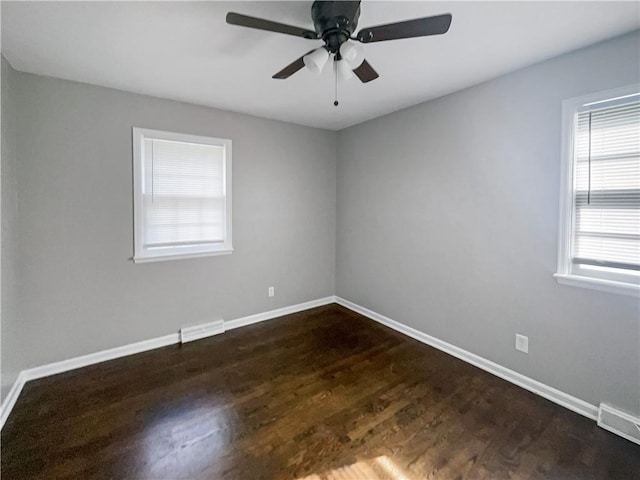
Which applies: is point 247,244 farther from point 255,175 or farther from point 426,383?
point 426,383

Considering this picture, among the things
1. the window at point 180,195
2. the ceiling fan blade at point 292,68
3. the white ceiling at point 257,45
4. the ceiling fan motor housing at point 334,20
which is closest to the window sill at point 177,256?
the window at point 180,195

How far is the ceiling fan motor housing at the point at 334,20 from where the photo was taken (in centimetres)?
141

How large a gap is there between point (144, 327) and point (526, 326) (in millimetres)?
3442

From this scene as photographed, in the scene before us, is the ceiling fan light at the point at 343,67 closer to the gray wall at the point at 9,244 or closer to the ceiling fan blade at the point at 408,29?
the ceiling fan blade at the point at 408,29

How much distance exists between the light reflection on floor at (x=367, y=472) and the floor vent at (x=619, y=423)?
1.40 metres

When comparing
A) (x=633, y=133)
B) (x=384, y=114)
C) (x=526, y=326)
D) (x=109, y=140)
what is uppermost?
(x=384, y=114)

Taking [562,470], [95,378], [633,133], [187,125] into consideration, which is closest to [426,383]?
[562,470]

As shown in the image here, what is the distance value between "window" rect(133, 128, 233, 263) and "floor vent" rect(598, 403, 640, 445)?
3.39m

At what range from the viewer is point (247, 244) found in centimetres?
348

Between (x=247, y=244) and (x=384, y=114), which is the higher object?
(x=384, y=114)

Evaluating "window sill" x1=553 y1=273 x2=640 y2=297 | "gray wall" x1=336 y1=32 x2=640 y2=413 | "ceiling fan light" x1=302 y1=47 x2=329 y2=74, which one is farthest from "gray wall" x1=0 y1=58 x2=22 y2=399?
"window sill" x1=553 y1=273 x2=640 y2=297

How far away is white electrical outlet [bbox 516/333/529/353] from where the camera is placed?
2.28 metres

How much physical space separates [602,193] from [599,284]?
61 centimetres

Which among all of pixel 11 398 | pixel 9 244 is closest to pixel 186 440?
pixel 11 398
